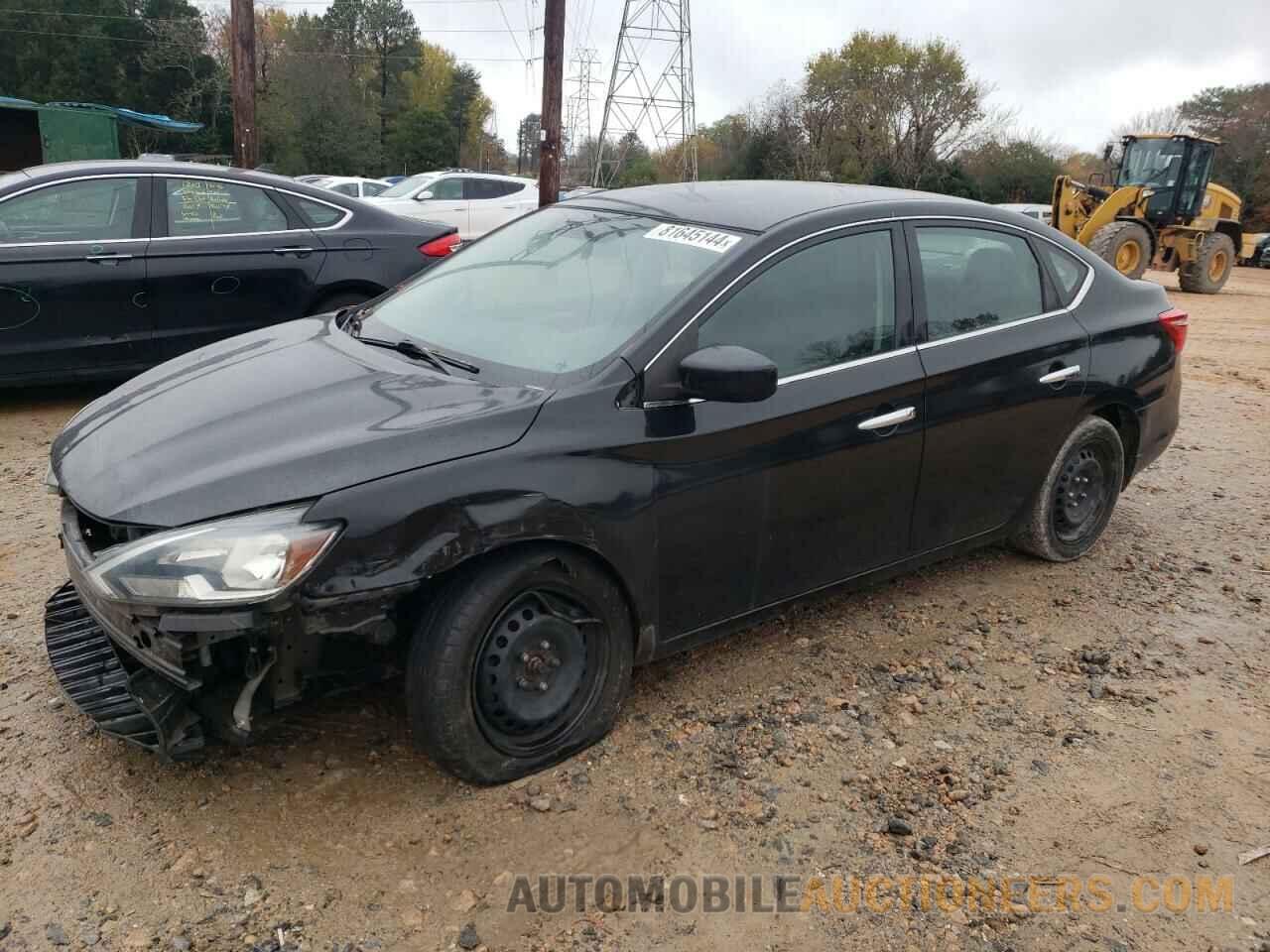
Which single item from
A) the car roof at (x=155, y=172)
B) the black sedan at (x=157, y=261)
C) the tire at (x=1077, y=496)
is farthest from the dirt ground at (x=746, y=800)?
the car roof at (x=155, y=172)

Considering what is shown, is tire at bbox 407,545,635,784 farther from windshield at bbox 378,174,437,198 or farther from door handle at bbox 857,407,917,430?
windshield at bbox 378,174,437,198

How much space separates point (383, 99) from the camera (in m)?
59.2

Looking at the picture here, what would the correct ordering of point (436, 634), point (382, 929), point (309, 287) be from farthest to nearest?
point (309, 287) < point (436, 634) < point (382, 929)

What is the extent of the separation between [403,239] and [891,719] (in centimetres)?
501

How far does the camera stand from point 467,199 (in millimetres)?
16891

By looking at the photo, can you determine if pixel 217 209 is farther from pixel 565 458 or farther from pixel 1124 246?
pixel 1124 246

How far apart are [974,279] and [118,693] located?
10.7ft

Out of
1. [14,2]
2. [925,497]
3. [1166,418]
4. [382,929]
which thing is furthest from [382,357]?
[14,2]

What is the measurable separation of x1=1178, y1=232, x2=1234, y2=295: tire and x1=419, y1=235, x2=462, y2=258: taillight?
616 inches

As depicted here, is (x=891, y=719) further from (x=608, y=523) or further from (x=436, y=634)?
(x=436, y=634)

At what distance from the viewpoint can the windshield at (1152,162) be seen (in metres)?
16.8

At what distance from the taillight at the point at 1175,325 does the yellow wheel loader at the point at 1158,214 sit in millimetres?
12446

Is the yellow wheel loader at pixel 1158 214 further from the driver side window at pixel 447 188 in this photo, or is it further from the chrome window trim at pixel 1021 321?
the chrome window trim at pixel 1021 321

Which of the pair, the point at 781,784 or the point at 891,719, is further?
the point at 891,719
